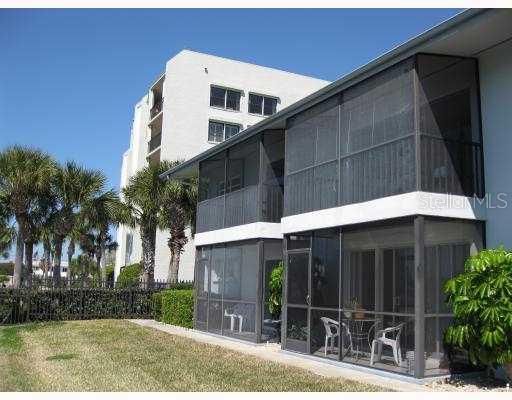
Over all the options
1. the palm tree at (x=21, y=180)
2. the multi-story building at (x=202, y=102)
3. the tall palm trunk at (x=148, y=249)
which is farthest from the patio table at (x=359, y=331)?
the multi-story building at (x=202, y=102)

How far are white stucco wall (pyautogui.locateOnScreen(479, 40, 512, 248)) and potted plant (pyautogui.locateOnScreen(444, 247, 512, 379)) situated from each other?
3.26 feet

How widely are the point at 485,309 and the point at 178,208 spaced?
58.9 ft

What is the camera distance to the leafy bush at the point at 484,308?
9.14 meters

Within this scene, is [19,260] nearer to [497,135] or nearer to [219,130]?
[219,130]

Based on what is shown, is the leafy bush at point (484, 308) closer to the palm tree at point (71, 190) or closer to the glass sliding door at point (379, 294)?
the glass sliding door at point (379, 294)

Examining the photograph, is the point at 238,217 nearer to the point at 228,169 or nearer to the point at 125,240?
the point at 228,169

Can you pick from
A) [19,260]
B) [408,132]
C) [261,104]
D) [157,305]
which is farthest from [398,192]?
[261,104]

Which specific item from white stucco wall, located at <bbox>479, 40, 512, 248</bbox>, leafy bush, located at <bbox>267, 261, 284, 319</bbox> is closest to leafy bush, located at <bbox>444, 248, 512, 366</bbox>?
white stucco wall, located at <bbox>479, 40, 512, 248</bbox>

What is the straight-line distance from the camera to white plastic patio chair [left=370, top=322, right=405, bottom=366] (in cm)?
1090

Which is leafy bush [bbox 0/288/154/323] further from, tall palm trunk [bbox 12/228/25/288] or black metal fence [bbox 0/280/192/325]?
tall palm trunk [bbox 12/228/25/288]

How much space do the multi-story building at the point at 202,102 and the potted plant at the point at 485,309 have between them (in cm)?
2673

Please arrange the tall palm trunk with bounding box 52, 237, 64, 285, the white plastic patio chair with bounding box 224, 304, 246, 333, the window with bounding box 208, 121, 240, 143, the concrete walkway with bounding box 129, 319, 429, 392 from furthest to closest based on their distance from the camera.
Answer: the window with bounding box 208, 121, 240, 143 < the tall palm trunk with bounding box 52, 237, 64, 285 < the white plastic patio chair with bounding box 224, 304, 246, 333 < the concrete walkway with bounding box 129, 319, 429, 392

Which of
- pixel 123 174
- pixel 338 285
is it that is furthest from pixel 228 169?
pixel 123 174

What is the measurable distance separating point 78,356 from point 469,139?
933 cm
